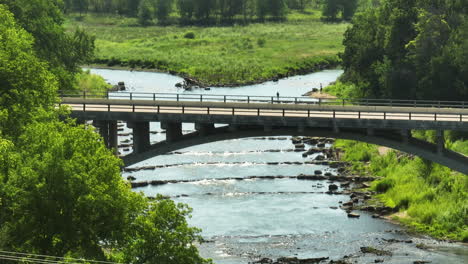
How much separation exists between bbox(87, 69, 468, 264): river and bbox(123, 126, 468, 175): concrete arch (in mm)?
7121

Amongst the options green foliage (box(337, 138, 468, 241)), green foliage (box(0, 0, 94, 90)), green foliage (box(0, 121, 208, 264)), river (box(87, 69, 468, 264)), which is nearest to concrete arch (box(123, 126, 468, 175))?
river (box(87, 69, 468, 264))

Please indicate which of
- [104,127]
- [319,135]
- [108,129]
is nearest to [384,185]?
[319,135]

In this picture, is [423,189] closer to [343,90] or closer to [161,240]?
[161,240]

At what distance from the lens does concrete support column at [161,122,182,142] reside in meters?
73.2

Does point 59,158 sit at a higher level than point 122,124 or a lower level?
higher

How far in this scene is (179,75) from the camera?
170 meters

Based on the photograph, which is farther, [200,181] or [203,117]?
[200,181]

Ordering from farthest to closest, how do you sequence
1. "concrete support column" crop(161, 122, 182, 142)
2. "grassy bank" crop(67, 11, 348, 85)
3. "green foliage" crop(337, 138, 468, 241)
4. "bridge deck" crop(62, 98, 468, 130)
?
"grassy bank" crop(67, 11, 348, 85), "green foliage" crop(337, 138, 468, 241), "concrete support column" crop(161, 122, 182, 142), "bridge deck" crop(62, 98, 468, 130)

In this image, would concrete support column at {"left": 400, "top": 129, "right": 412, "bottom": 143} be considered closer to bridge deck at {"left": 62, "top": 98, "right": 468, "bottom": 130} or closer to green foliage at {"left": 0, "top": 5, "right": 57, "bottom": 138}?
bridge deck at {"left": 62, "top": 98, "right": 468, "bottom": 130}

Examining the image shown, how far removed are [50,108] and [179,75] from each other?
4189 inches

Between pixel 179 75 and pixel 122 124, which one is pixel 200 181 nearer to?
pixel 122 124

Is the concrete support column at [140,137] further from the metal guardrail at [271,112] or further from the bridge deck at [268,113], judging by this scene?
the metal guardrail at [271,112]

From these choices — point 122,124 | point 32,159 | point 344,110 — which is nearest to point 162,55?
point 122,124

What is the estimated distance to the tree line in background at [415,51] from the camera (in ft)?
317
